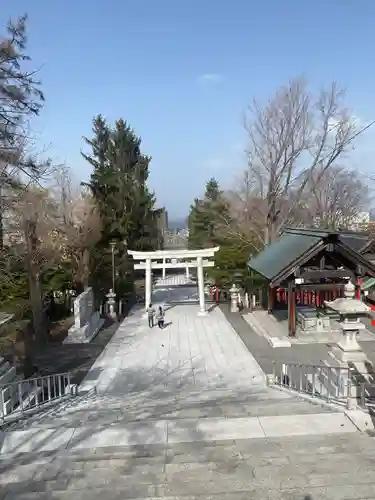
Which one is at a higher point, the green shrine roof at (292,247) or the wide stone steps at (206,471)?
the green shrine roof at (292,247)

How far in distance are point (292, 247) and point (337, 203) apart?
2351 centimetres

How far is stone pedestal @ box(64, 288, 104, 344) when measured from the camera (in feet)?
55.8

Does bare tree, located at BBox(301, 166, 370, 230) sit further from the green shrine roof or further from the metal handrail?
the metal handrail

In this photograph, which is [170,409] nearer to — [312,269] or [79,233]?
[312,269]

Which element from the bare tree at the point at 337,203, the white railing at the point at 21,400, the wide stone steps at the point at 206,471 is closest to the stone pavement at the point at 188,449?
the wide stone steps at the point at 206,471

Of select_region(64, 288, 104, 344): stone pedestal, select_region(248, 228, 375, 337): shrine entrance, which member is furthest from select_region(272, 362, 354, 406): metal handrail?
select_region(64, 288, 104, 344): stone pedestal

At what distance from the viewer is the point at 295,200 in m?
27.6

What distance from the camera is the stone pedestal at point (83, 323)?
1702 centimetres

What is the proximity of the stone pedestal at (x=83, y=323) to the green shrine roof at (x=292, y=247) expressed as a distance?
772cm

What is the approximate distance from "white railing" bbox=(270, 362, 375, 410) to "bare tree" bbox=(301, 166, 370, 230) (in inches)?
978

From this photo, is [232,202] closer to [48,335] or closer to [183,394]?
[48,335]

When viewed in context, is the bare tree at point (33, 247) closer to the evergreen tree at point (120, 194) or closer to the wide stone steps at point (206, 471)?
the evergreen tree at point (120, 194)

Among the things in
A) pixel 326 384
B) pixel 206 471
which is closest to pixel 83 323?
pixel 326 384

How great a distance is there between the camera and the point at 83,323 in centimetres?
1788
